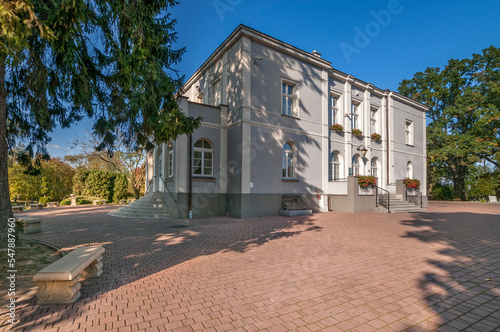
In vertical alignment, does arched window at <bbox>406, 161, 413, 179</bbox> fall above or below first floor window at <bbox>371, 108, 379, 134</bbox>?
below

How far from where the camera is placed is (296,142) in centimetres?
1423

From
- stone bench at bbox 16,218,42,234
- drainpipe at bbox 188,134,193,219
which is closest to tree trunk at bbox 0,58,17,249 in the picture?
stone bench at bbox 16,218,42,234

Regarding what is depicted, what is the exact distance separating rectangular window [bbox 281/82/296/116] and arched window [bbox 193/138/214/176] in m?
4.72

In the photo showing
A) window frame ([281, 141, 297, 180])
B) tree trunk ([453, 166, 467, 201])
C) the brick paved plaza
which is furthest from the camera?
tree trunk ([453, 166, 467, 201])

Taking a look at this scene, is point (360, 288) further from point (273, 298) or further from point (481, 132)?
point (481, 132)

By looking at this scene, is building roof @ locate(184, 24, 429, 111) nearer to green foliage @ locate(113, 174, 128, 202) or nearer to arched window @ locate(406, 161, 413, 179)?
arched window @ locate(406, 161, 413, 179)

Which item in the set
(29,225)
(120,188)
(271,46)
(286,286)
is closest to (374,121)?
(271,46)

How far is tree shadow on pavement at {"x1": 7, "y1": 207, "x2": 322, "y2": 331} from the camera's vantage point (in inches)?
126

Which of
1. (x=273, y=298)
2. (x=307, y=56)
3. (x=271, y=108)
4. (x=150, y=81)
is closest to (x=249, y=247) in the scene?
(x=273, y=298)

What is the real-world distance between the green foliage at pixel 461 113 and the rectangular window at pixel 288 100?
68.5 feet

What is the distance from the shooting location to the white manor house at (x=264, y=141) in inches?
486

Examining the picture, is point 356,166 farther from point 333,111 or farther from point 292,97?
point 292,97

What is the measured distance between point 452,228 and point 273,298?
9026 millimetres

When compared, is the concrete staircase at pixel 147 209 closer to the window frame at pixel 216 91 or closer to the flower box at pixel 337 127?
the window frame at pixel 216 91
